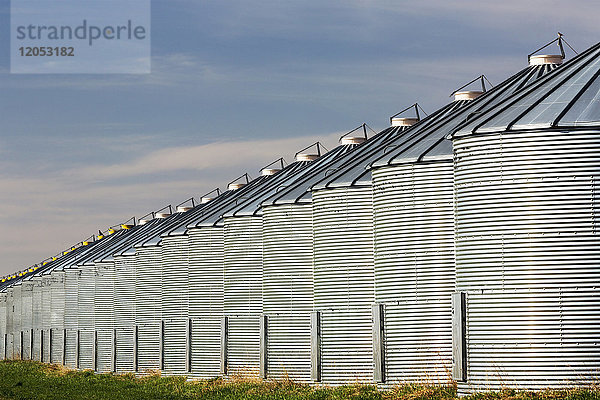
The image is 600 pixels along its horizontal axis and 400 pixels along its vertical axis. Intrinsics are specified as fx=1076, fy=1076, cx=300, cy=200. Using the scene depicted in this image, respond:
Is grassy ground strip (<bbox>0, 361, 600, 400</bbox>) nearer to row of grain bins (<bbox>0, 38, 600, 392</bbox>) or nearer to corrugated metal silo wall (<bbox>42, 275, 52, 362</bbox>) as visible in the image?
row of grain bins (<bbox>0, 38, 600, 392</bbox>)

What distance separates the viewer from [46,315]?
3474 inches

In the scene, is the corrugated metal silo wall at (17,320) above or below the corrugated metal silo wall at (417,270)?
below

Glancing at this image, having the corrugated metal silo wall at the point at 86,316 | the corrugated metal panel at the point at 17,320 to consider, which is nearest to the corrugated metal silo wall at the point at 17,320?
the corrugated metal panel at the point at 17,320

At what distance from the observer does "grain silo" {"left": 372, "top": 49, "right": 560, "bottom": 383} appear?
102 feet

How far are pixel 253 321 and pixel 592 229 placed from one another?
2099cm

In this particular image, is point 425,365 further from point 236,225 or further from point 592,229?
point 236,225

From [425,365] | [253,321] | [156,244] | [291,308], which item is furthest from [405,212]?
[156,244]

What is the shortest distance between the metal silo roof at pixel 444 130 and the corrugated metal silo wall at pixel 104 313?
101ft

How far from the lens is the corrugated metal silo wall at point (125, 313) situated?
62.2 m

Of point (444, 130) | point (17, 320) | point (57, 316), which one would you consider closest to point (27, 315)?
point (17, 320)

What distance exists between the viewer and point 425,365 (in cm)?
3139

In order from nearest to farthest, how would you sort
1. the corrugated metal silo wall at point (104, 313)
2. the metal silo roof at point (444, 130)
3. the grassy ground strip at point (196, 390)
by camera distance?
the grassy ground strip at point (196, 390)
the metal silo roof at point (444, 130)
the corrugated metal silo wall at point (104, 313)

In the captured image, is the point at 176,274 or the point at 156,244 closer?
the point at 176,274

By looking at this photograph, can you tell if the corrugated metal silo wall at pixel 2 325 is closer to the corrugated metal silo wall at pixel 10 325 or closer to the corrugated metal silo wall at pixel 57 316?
the corrugated metal silo wall at pixel 10 325
